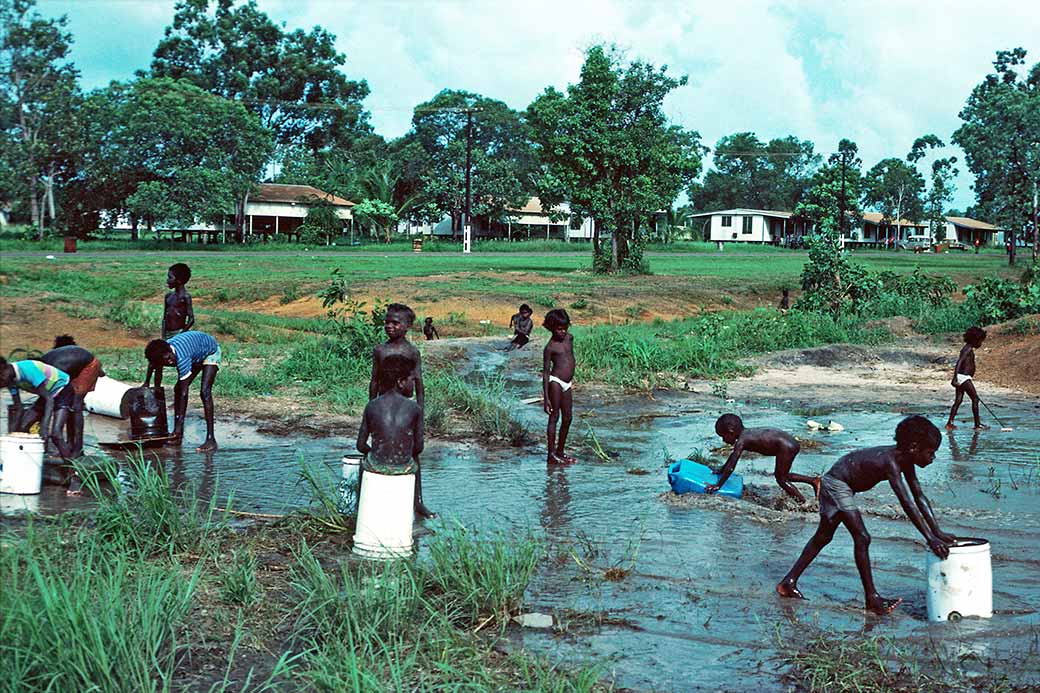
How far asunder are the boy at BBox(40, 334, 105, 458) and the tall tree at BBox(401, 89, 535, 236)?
144 ft

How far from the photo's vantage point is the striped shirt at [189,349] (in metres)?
10.0

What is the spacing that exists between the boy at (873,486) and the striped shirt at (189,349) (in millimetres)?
6004

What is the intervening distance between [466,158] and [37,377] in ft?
173

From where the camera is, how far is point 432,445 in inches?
438

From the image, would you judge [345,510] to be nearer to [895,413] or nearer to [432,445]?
[432,445]

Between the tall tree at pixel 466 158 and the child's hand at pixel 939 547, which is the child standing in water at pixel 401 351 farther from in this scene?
the tall tree at pixel 466 158

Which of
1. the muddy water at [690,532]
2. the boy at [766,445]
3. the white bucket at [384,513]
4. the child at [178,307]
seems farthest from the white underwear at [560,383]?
the child at [178,307]

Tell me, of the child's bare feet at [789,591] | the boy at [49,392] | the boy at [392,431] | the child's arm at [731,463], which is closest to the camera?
the child's bare feet at [789,591]

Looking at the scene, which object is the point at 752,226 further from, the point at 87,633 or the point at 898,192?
the point at 87,633

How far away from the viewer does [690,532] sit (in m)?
7.89

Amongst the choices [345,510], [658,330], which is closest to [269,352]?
[658,330]

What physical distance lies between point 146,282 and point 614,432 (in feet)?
63.2

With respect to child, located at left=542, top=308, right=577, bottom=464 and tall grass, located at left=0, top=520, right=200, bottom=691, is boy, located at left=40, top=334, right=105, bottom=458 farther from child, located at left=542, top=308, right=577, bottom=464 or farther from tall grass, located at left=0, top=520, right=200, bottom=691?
child, located at left=542, top=308, right=577, bottom=464

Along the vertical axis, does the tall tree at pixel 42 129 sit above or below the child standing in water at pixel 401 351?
above
